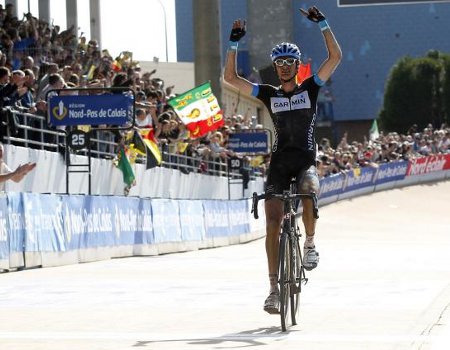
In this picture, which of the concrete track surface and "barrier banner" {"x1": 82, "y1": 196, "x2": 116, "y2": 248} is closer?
the concrete track surface

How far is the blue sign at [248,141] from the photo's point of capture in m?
38.7

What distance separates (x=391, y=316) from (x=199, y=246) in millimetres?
17484

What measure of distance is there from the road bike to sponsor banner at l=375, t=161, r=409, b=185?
48.1 metres

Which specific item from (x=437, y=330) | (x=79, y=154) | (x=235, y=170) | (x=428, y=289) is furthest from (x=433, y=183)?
(x=437, y=330)

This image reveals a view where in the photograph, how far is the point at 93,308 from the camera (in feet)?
40.1

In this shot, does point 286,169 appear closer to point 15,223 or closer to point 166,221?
point 15,223

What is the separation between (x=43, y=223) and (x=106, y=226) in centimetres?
312

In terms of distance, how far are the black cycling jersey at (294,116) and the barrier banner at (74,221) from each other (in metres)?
9.59

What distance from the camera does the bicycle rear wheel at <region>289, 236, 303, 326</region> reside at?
1054cm

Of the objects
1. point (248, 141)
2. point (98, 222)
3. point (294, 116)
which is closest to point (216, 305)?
point (294, 116)

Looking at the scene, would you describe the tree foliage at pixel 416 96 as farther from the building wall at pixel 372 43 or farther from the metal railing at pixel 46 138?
the metal railing at pixel 46 138

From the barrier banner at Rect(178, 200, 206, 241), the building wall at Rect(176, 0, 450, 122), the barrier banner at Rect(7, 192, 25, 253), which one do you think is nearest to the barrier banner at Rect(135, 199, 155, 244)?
the barrier banner at Rect(178, 200, 206, 241)

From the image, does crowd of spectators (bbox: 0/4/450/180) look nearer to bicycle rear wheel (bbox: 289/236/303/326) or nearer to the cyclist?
the cyclist

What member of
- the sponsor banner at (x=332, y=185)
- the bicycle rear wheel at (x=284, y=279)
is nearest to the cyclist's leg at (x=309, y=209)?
the bicycle rear wheel at (x=284, y=279)
